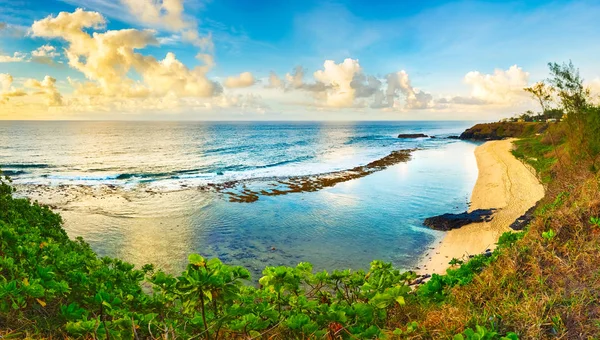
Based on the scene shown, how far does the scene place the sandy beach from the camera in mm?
15547

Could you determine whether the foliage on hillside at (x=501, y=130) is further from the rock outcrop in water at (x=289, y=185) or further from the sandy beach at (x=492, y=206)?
the rock outcrop in water at (x=289, y=185)

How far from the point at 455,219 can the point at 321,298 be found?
17.4 m

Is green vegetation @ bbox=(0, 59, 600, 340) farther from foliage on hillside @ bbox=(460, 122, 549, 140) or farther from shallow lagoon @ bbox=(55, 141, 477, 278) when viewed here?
foliage on hillside @ bbox=(460, 122, 549, 140)

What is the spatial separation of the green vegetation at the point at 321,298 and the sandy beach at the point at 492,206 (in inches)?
312

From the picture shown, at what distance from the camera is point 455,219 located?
19641 millimetres

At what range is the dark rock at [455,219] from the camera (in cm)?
1918

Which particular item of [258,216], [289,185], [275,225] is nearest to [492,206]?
[275,225]

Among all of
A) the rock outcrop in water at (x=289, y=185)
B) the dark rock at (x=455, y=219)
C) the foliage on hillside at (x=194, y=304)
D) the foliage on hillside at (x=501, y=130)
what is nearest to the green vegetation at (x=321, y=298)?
the foliage on hillside at (x=194, y=304)

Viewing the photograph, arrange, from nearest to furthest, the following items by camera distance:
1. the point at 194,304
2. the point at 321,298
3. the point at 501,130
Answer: the point at 194,304 → the point at 321,298 → the point at 501,130

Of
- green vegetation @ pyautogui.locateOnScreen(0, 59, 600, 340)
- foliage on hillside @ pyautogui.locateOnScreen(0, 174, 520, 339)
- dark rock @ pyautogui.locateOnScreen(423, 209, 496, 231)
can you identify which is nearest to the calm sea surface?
dark rock @ pyautogui.locateOnScreen(423, 209, 496, 231)

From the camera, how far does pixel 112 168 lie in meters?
42.7

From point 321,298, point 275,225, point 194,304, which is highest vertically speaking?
point 194,304

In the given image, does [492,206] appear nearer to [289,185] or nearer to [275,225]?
[275,225]

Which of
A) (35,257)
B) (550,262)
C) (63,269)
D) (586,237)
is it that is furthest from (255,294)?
(586,237)
